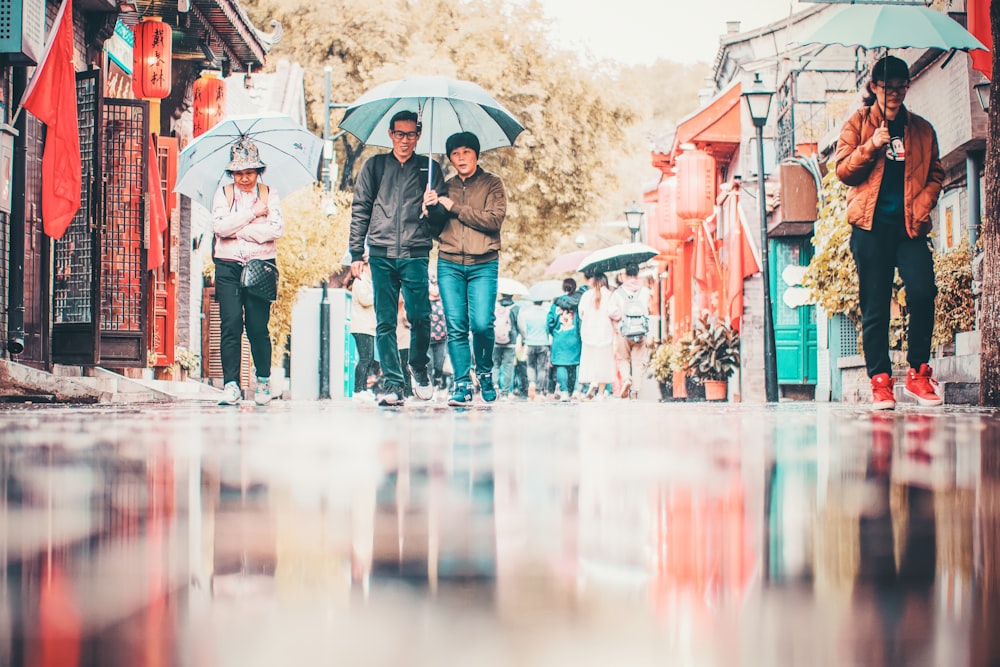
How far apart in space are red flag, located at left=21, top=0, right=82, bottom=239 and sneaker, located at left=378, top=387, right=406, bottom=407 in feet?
14.9

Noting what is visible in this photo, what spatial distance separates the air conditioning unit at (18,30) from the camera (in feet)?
38.4

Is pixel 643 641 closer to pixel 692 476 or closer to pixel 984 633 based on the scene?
pixel 984 633

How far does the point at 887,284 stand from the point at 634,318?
11.5 meters

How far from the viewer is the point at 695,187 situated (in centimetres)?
2400

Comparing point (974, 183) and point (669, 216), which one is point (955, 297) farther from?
point (669, 216)

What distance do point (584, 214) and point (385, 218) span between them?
90.7ft

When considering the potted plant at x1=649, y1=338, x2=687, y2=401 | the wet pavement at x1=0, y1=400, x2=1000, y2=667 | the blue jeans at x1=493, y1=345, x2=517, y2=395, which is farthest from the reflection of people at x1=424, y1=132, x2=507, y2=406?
the potted plant at x1=649, y1=338, x2=687, y2=401

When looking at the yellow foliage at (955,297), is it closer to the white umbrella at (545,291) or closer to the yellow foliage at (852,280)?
the yellow foliage at (852,280)

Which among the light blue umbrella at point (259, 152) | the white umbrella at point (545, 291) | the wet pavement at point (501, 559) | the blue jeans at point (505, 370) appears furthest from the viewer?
the white umbrella at point (545, 291)

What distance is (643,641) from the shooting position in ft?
4.12

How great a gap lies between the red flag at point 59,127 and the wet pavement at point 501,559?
8.96 metres

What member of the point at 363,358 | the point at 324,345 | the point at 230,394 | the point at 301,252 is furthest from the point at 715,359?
the point at 230,394

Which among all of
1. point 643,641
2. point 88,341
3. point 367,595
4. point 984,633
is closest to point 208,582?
point 367,595

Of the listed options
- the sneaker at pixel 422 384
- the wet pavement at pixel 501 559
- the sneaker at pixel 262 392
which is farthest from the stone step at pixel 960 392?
the wet pavement at pixel 501 559
